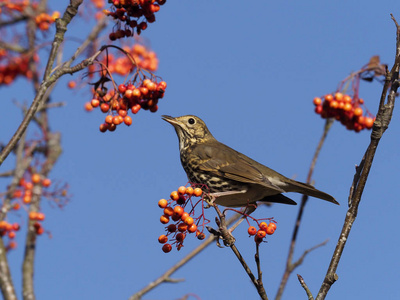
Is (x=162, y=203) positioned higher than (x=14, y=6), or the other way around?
(x=14, y=6)

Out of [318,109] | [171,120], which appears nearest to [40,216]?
[171,120]

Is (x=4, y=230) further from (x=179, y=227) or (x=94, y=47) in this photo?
(x=179, y=227)

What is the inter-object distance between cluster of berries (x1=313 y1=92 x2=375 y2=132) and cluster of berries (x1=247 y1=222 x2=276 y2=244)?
123 inches

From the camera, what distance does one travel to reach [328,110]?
6617 millimetres

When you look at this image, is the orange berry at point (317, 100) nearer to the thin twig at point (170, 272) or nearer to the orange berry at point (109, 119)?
the thin twig at point (170, 272)

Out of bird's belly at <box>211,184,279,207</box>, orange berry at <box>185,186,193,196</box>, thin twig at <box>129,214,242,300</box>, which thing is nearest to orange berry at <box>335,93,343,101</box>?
bird's belly at <box>211,184,279,207</box>

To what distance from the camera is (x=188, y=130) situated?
6559 millimetres

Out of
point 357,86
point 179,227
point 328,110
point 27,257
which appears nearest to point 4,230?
point 27,257

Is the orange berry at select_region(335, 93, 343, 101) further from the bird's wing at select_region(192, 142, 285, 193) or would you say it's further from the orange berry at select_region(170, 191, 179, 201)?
the orange berry at select_region(170, 191, 179, 201)

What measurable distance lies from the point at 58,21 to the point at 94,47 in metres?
3.10

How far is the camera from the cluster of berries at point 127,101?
4.50 metres

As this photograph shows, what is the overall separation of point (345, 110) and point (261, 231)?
10.9 ft

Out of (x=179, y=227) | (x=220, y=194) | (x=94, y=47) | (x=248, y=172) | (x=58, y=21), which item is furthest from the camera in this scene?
(x=94, y=47)

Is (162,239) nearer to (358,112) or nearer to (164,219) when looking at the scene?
(164,219)
